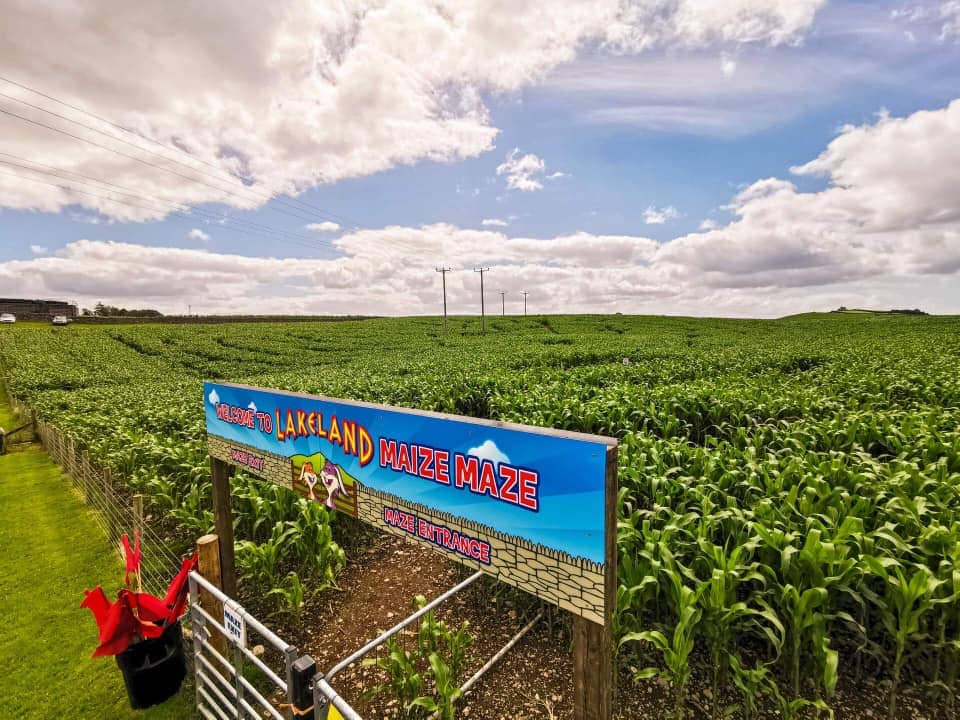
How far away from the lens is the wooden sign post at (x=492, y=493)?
208 cm

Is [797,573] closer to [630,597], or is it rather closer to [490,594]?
[630,597]

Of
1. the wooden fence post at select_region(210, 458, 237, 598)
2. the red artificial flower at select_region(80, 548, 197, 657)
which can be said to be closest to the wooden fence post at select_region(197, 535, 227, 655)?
the red artificial flower at select_region(80, 548, 197, 657)

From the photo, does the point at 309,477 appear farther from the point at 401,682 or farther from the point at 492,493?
the point at 492,493

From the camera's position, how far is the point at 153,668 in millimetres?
3676

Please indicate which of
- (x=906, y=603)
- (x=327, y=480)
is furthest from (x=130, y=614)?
(x=906, y=603)

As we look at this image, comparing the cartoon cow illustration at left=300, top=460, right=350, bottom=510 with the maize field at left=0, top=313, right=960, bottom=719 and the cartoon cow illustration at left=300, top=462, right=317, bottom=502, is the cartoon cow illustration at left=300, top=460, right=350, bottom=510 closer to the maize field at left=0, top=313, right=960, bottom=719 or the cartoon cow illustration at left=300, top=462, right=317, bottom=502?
the cartoon cow illustration at left=300, top=462, right=317, bottom=502

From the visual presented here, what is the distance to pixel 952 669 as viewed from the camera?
10.2 feet

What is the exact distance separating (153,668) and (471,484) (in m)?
3.47

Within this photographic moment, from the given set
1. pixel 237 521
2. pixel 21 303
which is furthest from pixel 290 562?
pixel 21 303

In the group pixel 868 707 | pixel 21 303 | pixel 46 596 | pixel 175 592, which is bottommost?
pixel 46 596

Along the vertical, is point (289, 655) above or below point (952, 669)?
above

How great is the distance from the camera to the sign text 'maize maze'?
2.10 meters

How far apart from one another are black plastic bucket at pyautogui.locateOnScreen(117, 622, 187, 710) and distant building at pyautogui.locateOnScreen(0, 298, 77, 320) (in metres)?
98.3

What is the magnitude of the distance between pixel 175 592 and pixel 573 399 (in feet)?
24.6
